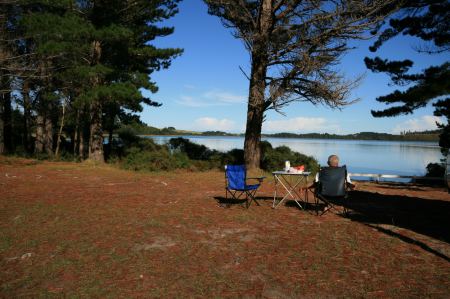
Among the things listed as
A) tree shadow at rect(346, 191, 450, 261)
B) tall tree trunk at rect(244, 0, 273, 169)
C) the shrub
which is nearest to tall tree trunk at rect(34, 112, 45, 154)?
the shrub

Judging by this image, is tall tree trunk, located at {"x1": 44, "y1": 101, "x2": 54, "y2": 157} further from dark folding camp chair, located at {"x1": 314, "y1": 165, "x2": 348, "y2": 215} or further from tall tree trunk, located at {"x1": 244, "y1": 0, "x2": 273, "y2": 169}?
dark folding camp chair, located at {"x1": 314, "y1": 165, "x2": 348, "y2": 215}

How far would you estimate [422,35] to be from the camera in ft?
44.8

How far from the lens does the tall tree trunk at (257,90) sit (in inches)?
476

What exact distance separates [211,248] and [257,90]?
845 cm

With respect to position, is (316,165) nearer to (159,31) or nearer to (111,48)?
(159,31)

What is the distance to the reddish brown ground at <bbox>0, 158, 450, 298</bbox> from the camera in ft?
11.0

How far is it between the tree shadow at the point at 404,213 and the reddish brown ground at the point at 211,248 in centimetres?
3

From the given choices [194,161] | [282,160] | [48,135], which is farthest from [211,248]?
[48,135]

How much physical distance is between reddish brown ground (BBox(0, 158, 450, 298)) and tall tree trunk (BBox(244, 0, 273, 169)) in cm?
543

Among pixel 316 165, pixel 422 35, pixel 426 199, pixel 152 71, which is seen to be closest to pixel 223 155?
pixel 316 165

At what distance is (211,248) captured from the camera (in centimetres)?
445

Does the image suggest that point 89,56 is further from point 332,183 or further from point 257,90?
point 332,183

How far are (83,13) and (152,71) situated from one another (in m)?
4.13

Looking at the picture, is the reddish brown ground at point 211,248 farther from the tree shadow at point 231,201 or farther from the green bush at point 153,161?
the green bush at point 153,161
